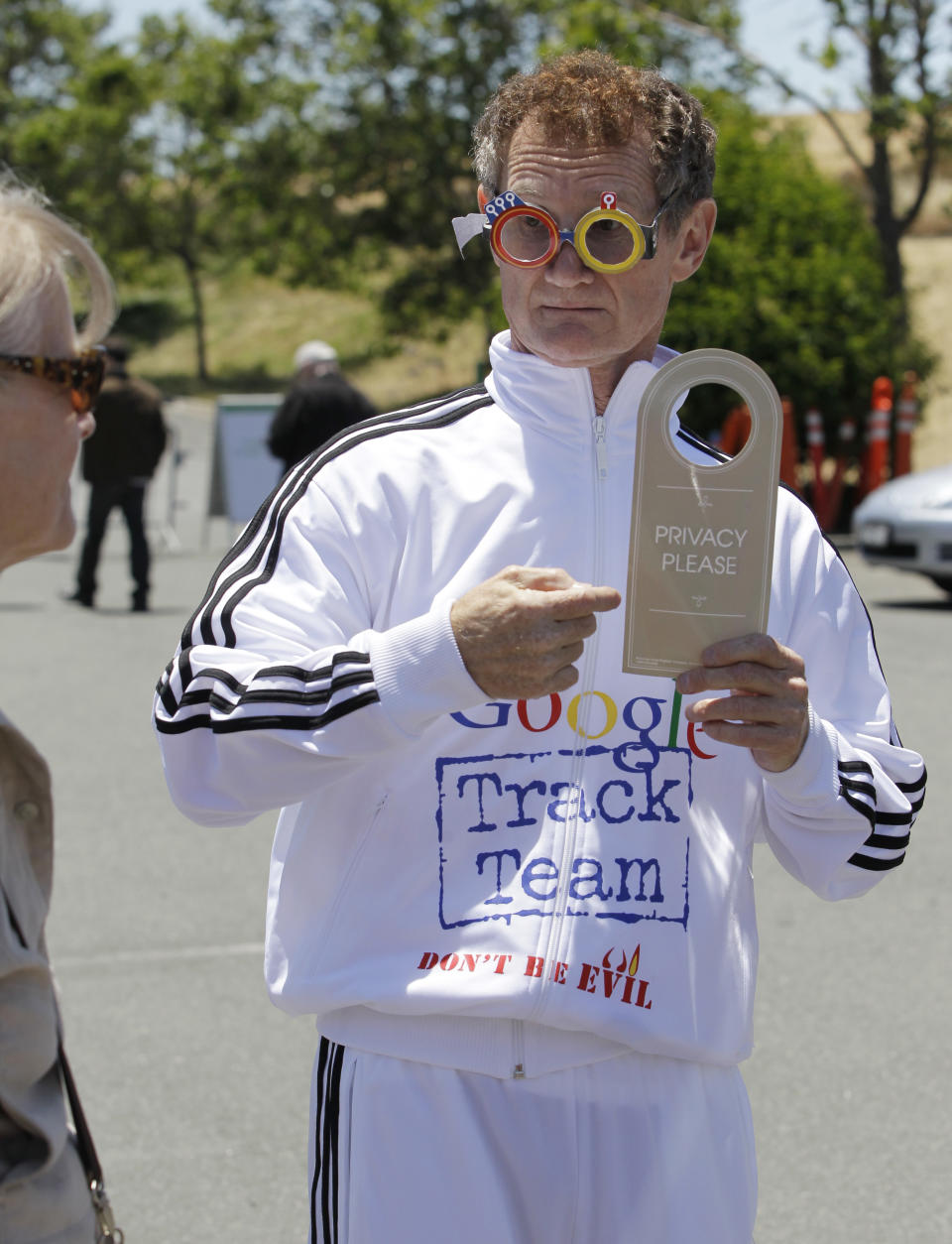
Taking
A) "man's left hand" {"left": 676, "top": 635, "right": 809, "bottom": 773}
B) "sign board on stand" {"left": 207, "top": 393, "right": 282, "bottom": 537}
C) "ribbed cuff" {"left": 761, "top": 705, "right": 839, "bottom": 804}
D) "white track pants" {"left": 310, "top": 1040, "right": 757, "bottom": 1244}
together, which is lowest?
"sign board on stand" {"left": 207, "top": 393, "right": 282, "bottom": 537}

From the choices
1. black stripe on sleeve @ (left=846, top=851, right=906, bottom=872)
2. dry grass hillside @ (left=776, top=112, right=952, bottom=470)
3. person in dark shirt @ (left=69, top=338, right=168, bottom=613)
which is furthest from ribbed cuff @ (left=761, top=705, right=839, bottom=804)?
dry grass hillside @ (left=776, top=112, right=952, bottom=470)

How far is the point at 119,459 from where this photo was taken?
12.2 m

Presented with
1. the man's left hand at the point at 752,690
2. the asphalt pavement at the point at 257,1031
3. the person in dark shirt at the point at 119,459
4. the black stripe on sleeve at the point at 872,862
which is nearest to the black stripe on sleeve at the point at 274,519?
the man's left hand at the point at 752,690

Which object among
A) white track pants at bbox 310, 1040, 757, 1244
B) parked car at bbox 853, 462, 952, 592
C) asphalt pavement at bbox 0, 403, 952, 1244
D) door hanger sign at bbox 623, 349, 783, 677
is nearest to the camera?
door hanger sign at bbox 623, 349, 783, 677

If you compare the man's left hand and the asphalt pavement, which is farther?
the asphalt pavement

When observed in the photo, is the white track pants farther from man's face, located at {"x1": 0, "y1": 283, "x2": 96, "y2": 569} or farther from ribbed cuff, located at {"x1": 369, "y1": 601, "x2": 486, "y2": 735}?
man's face, located at {"x1": 0, "y1": 283, "x2": 96, "y2": 569}

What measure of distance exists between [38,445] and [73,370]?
0.10 metres

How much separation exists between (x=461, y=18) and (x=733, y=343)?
18.2 m

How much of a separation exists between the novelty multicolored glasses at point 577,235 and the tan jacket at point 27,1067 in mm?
863

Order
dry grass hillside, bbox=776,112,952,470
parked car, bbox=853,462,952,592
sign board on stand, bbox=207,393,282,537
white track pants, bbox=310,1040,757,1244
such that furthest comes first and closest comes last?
dry grass hillside, bbox=776,112,952,470 < sign board on stand, bbox=207,393,282,537 < parked car, bbox=853,462,952,592 < white track pants, bbox=310,1040,757,1244

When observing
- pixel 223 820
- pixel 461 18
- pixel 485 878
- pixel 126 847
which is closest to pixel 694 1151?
pixel 485 878

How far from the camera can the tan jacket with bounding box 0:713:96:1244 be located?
1688 millimetres

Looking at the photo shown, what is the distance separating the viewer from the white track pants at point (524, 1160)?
1909 mm

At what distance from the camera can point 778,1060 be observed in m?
4.38
